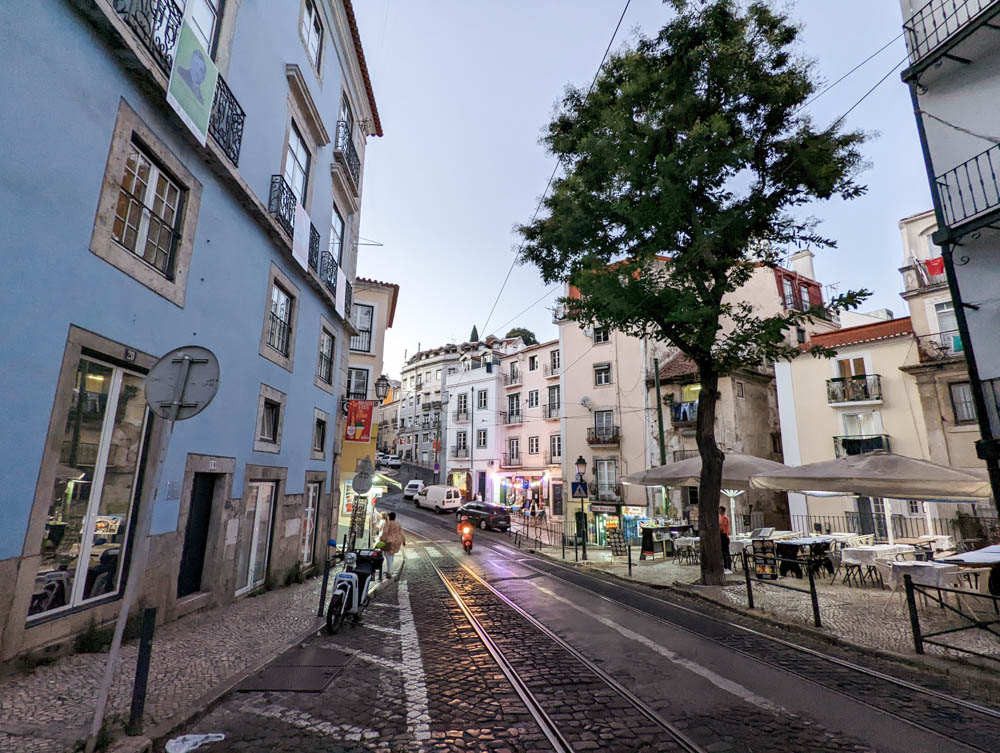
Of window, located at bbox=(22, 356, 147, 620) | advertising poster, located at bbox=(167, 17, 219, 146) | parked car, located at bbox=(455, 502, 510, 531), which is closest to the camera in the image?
window, located at bbox=(22, 356, 147, 620)

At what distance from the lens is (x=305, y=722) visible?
160 inches

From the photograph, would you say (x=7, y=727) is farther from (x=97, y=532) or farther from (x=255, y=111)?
(x=255, y=111)

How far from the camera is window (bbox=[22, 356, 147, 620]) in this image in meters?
5.10

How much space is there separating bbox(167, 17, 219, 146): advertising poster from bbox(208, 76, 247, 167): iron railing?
360 millimetres

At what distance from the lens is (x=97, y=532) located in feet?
19.0

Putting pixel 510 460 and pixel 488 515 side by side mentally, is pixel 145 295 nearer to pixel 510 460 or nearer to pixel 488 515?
pixel 488 515

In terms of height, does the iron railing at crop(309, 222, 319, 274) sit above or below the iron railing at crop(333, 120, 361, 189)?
below

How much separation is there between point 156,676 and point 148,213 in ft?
18.4

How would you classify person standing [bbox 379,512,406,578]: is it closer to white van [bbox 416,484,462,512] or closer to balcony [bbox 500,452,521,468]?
white van [bbox 416,484,462,512]

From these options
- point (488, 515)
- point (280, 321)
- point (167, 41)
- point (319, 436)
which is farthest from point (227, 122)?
point (488, 515)

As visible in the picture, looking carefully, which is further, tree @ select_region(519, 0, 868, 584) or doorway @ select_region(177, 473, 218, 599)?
tree @ select_region(519, 0, 868, 584)

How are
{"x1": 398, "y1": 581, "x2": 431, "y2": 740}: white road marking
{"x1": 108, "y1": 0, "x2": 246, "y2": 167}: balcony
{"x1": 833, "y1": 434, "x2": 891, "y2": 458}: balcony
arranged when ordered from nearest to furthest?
1. {"x1": 398, "y1": 581, "x2": 431, "y2": 740}: white road marking
2. {"x1": 108, "y1": 0, "x2": 246, "y2": 167}: balcony
3. {"x1": 833, "y1": 434, "x2": 891, "y2": 458}: balcony

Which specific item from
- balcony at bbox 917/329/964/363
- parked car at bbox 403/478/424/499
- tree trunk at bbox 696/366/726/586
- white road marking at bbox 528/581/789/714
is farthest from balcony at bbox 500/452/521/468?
white road marking at bbox 528/581/789/714

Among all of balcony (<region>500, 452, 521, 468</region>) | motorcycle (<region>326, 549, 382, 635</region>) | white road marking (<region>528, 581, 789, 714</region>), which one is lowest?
white road marking (<region>528, 581, 789, 714</region>)
